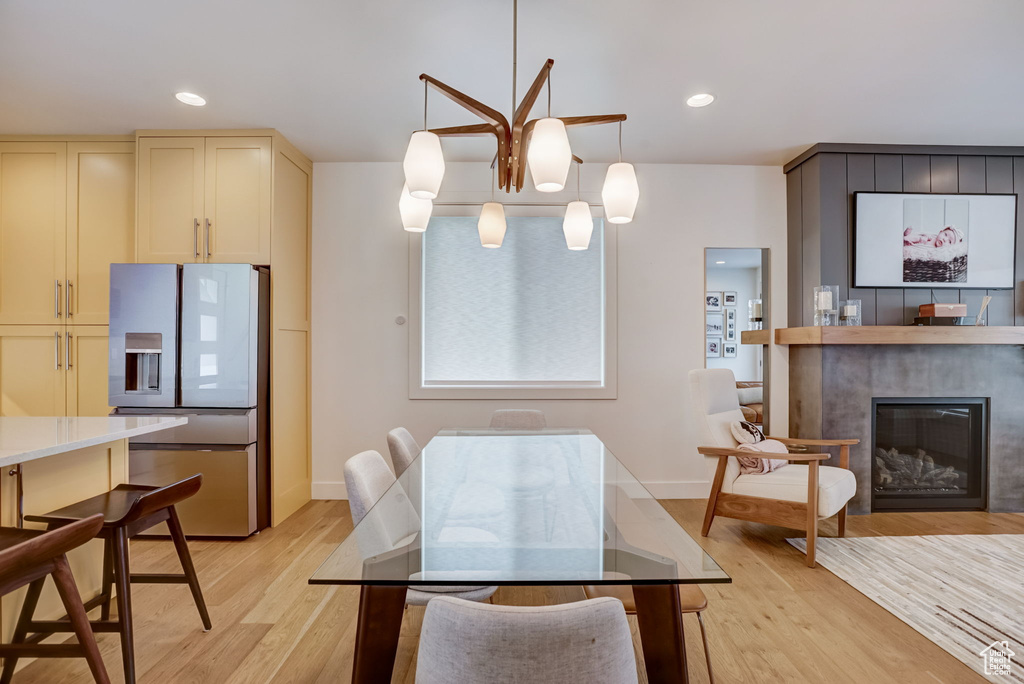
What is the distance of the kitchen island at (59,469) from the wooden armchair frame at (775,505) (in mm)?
2860

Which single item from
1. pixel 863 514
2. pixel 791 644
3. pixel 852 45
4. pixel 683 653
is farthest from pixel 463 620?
pixel 863 514

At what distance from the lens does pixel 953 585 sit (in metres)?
2.44

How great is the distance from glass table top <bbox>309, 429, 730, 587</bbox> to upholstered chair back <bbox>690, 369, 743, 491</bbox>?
1341mm

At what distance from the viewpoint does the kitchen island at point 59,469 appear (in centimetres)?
164

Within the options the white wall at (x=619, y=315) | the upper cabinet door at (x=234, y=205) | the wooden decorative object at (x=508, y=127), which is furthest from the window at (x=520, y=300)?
the wooden decorative object at (x=508, y=127)

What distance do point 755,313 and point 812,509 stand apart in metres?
1.78

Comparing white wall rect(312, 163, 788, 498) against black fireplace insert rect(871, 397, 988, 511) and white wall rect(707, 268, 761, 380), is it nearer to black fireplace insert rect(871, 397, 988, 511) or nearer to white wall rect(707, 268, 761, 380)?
white wall rect(707, 268, 761, 380)

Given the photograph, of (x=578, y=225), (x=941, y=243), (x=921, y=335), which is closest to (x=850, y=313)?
(x=921, y=335)

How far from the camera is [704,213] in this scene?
13.1ft

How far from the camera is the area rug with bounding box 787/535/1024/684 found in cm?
194

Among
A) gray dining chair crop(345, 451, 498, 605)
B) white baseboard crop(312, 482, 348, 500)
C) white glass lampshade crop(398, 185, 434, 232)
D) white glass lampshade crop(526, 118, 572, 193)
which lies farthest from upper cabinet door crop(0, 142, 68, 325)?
white glass lampshade crop(526, 118, 572, 193)

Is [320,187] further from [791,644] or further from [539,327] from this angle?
[791,644]

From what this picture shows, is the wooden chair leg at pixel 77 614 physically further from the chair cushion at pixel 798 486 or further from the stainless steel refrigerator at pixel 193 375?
the chair cushion at pixel 798 486

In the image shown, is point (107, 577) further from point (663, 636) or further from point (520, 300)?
point (520, 300)
